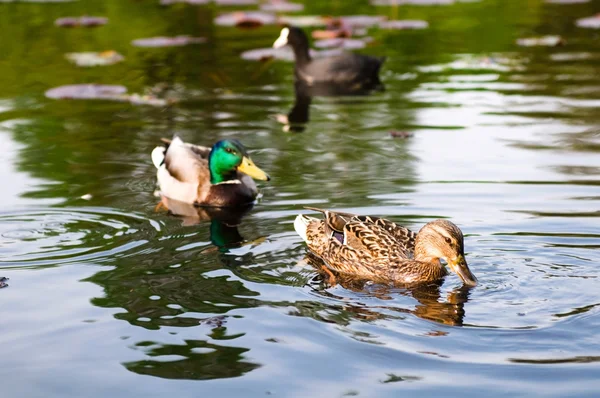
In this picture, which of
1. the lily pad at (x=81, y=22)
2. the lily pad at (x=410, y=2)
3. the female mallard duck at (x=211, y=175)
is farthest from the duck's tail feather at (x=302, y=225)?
the lily pad at (x=410, y=2)

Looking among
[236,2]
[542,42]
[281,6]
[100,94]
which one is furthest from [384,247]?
[236,2]

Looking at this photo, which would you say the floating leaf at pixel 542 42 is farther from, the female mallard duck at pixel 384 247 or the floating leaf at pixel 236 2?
the female mallard duck at pixel 384 247

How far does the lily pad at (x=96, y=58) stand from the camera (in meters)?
15.9

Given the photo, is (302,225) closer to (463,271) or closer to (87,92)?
(463,271)

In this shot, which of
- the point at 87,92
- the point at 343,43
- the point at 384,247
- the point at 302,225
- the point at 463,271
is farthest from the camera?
the point at 343,43

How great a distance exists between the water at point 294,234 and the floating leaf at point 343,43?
1.93ft

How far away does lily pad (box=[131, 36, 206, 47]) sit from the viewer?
16844 millimetres

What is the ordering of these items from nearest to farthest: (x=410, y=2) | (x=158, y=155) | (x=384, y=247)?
(x=384, y=247) → (x=158, y=155) → (x=410, y=2)

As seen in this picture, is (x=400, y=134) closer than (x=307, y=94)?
Yes

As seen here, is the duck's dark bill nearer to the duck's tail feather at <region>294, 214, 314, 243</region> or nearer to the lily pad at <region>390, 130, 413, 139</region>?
the duck's tail feather at <region>294, 214, 314, 243</region>

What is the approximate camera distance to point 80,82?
14812 millimetres

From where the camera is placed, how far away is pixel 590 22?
17.3 meters

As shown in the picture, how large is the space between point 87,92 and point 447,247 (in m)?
7.98

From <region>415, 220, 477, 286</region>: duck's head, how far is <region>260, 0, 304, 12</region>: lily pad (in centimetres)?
1218
